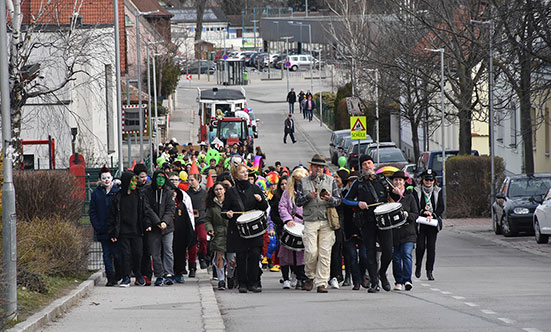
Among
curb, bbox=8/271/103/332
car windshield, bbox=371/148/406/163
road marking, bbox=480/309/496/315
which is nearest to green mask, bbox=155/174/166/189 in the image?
curb, bbox=8/271/103/332

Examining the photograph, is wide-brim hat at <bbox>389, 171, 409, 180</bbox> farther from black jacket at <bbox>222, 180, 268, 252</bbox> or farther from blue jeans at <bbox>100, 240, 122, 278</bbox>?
blue jeans at <bbox>100, 240, 122, 278</bbox>

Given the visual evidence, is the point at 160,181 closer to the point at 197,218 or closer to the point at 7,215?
the point at 197,218

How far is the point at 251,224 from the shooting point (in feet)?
47.4

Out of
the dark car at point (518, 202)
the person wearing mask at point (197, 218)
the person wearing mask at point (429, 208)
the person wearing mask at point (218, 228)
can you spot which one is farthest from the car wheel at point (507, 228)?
the person wearing mask at point (218, 228)

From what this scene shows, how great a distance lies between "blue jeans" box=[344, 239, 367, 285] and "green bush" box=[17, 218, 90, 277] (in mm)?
4054

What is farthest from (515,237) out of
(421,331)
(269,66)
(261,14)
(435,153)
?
(261,14)

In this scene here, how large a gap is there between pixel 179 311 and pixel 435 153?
91.6ft

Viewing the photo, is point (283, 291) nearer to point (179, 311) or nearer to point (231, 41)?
point (179, 311)

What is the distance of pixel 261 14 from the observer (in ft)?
516

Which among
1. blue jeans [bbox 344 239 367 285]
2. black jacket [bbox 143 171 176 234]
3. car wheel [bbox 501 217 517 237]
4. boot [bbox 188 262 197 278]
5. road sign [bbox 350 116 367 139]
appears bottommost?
car wheel [bbox 501 217 517 237]

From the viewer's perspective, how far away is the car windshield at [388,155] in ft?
146

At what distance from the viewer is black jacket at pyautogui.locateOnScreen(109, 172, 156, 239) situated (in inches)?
604

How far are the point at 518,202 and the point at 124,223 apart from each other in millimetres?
13567

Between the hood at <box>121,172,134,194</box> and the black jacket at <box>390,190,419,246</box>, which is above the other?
the hood at <box>121,172,134,194</box>
